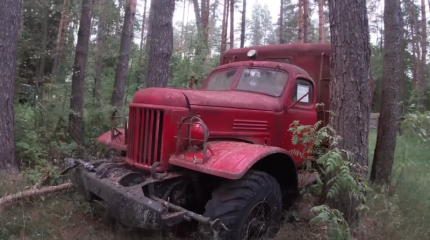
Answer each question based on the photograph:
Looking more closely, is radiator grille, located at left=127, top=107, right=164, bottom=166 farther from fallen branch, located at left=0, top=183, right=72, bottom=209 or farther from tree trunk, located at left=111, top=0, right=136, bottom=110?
tree trunk, located at left=111, top=0, right=136, bottom=110

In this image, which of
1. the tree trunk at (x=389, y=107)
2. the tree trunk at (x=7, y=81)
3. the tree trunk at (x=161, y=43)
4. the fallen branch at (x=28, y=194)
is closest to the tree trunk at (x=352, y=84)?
the tree trunk at (x=389, y=107)

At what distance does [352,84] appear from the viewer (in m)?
4.32

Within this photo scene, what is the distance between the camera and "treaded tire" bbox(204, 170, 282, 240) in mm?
3641

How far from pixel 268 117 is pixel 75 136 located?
520cm

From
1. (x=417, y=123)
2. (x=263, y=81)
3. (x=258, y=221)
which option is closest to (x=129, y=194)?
(x=258, y=221)

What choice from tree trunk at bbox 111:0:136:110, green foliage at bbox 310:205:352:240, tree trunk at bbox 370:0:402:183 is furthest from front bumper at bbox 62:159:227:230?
tree trunk at bbox 111:0:136:110

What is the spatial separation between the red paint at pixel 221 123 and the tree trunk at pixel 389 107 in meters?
1.71

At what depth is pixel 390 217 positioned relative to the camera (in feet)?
15.5

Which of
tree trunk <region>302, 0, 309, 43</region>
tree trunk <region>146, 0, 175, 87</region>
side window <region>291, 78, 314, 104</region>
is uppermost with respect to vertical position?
tree trunk <region>302, 0, 309, 43</region>

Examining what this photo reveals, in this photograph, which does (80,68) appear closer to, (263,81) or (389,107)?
(263,81)

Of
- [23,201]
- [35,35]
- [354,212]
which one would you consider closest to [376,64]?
[35,35]

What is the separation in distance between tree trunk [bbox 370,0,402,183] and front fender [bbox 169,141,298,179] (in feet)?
11.1

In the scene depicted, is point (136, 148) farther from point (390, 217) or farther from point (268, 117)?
point (390, 217)

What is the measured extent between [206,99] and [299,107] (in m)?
1.86
